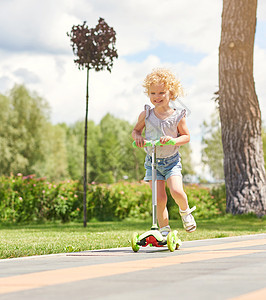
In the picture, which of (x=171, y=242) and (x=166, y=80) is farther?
(x=166, y=80)

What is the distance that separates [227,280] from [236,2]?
1255 centimetres

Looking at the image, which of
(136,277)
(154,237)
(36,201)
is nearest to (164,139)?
(154,237)

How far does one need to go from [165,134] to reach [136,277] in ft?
9.77

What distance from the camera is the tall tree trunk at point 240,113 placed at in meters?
14.5

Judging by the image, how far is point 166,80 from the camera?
6.50m

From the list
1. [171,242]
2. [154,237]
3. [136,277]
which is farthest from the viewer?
[154,237]

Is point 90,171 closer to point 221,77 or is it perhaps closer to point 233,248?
point 221,77

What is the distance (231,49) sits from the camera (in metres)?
14.7

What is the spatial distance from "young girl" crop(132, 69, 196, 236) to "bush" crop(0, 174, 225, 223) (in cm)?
1045

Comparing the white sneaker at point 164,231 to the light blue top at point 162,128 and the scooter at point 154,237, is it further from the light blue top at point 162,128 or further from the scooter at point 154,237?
the light blue top at point 162,128

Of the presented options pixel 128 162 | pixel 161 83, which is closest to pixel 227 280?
pixel 161 83

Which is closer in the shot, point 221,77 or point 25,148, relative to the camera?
point 221,77

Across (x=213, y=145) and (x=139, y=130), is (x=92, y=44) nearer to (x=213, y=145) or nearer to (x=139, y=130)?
(x=139, y=130)

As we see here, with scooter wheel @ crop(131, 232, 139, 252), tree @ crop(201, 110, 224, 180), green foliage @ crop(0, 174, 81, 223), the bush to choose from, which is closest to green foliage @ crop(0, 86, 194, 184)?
tree @ crop(201, 110, 224, 180)
